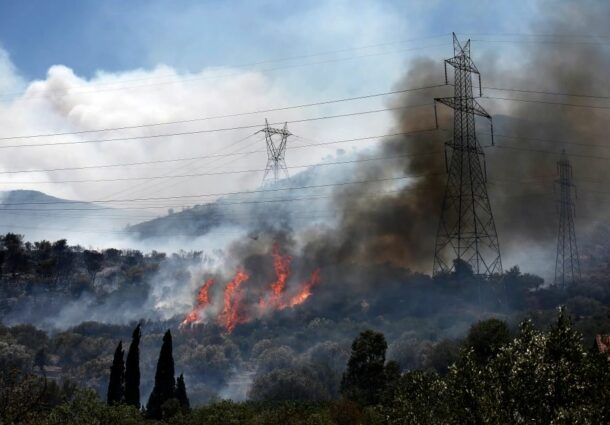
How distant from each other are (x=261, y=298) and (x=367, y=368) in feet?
259

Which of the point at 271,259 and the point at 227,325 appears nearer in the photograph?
the point at 227,325

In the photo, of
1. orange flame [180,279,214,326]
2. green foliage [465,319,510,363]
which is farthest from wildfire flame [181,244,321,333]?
green foliage [465,319,510,363]

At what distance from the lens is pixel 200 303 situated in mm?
163500

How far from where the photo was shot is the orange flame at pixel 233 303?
151m

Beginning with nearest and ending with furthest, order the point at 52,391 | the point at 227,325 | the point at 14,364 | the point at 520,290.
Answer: the point at 52,391
the point at 14,364
the point at 520,290
the point at 227,325

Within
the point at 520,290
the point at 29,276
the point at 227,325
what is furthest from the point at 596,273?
the point at 29,276

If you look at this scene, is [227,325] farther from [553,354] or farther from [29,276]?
[553,354]

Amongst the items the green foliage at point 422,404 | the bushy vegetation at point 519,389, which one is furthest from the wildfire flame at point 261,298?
the bushy vegetation at point 519,389

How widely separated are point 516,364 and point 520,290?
12156cm

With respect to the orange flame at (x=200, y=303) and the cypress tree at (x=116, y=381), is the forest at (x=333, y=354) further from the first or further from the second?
the orange flame at (x=200, y=303)

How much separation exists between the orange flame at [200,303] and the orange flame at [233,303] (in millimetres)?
6895

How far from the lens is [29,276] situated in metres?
182

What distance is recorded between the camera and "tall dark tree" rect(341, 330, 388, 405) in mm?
79875

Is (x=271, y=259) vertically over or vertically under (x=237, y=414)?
over
